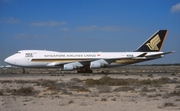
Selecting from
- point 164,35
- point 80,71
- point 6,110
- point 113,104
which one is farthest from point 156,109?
point 164,35

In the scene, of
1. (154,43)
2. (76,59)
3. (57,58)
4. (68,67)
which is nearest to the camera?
(68,67)

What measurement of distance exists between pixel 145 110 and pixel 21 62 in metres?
32.9

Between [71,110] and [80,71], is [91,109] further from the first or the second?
[80,71]

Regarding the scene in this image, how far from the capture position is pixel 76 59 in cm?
4253

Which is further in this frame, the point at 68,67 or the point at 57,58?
the point at 57,58

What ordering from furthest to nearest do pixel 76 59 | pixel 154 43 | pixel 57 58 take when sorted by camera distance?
pixel 154 43, pixel 76 59, pixel 57 58

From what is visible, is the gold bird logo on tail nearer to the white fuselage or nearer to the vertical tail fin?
the vertical tail fin

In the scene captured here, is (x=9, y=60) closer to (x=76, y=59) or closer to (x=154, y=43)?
(x=76, y=59)

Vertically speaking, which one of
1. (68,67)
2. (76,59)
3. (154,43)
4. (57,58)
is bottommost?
(68,67)

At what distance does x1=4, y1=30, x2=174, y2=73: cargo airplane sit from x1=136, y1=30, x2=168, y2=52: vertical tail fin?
1.02 meters

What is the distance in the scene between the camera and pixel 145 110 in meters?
11.4

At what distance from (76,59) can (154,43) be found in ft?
41.8

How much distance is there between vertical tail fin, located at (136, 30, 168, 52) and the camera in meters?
45.4

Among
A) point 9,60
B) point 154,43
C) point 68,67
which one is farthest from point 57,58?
point 154,43
